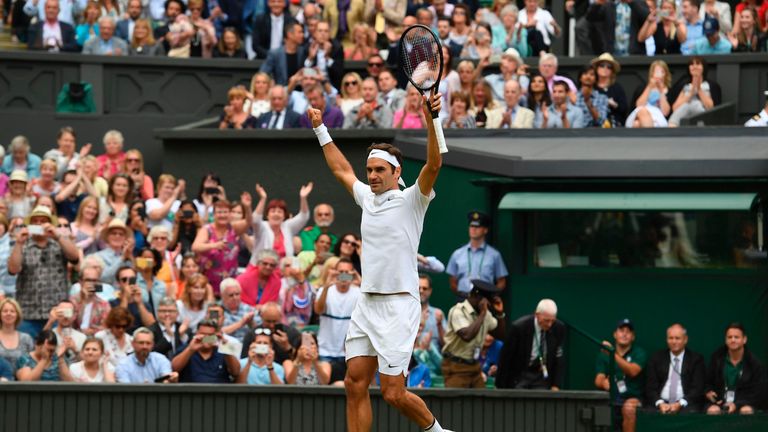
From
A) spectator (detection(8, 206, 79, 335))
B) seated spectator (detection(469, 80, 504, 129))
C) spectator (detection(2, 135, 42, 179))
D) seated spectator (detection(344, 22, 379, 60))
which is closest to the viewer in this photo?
spectator (detection(8, 206, 79, 335))

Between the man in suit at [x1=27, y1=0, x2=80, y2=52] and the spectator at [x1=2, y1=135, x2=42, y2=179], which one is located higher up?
the man in suit at [x1=27, y1=0, x2=80, y2=52]

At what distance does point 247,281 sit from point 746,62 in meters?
7.16

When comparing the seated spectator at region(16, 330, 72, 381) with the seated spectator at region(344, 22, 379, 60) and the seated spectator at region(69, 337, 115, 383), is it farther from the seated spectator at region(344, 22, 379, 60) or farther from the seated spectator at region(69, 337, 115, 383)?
the seated spectator at region(344, 22, 379, 60)

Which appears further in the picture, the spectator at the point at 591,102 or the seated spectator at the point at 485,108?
the spectator at the point at 591,102

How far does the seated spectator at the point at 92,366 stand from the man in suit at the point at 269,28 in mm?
8077

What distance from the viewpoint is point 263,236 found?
18.0 m

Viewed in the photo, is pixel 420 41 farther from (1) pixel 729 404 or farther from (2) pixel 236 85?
(2) pixel 236 85

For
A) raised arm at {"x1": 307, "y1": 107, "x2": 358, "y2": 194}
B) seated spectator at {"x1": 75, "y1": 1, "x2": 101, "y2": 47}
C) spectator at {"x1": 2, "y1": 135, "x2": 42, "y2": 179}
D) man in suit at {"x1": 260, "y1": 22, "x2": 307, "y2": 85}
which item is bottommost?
raised arm at {"x1": 307, "y1": 107, "x2": 358, "y2": 194}

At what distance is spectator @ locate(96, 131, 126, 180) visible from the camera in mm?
20156

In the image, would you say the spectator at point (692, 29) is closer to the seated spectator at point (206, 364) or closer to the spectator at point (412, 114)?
the spectator at point (412, 114)

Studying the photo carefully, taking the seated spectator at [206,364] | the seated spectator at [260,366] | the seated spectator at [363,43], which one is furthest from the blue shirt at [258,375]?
the seated spectator at [363,43]

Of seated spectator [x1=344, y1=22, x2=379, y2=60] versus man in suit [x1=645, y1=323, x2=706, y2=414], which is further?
seated spectator [x1=344, y1=22, x2=379, y2=60]

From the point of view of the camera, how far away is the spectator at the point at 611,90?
1989 centimetres

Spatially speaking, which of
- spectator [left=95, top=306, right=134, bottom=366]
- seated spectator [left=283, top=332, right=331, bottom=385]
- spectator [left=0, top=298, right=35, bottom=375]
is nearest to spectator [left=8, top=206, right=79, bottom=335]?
spectator [left=0, top=298, right=35, bottom=375]
